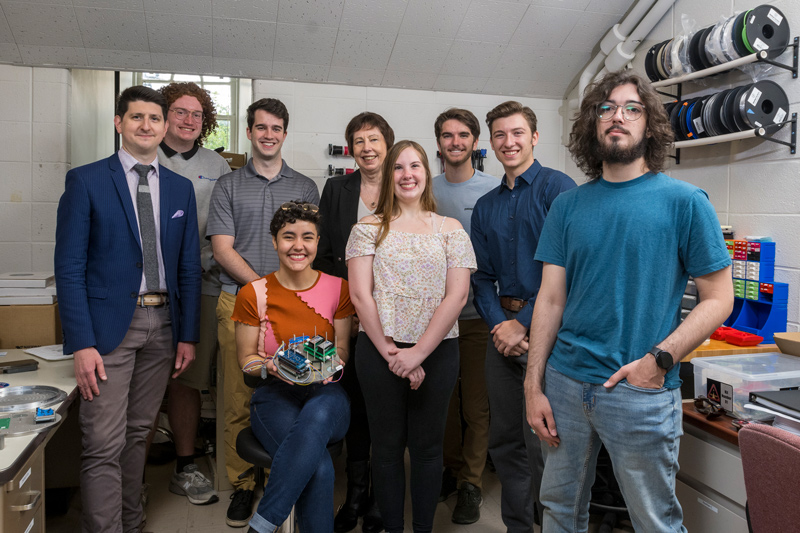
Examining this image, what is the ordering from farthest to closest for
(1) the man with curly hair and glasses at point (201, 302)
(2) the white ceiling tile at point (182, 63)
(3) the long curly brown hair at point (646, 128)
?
1. (2) the white ceiling tile at point (182, 63)
2. (1) the man with curly hair and glasses at point (201, 302)
3. (3) the long curly brown hair at point (646, 128)

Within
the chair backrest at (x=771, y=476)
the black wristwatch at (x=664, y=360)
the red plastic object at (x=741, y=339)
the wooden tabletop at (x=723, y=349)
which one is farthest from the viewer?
the red plastic object at (x=741, y=339)

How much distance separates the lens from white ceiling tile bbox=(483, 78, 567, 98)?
12.6 ft

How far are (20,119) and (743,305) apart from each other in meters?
3.91

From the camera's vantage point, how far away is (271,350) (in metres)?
2.04

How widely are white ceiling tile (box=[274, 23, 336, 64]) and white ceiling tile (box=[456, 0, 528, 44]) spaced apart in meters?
0.79

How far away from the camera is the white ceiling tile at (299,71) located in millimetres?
3520

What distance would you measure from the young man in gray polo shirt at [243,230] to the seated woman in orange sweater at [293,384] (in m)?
0.43

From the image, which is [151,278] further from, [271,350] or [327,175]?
[327,175]

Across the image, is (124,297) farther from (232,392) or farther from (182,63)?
(182,63)

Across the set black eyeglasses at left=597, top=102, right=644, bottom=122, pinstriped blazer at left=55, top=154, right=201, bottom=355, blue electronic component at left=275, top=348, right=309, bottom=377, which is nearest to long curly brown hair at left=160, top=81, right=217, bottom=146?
pinstriped blazer at left=55, top=154, right=201, bottom=355

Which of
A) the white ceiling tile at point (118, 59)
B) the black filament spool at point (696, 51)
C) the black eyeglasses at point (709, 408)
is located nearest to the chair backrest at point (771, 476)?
the black eyeglasses at point (709, 408)

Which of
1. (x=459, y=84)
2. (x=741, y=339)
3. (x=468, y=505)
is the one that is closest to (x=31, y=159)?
(x=459, y=84)

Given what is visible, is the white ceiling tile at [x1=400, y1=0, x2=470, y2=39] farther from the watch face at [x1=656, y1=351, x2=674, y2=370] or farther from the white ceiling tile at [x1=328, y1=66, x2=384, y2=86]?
the watch face at [x1=656, y1=351, x2=674, y2=370]

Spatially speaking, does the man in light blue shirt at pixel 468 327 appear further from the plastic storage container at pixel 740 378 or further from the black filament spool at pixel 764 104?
the black filament spool at pixel 764 104
